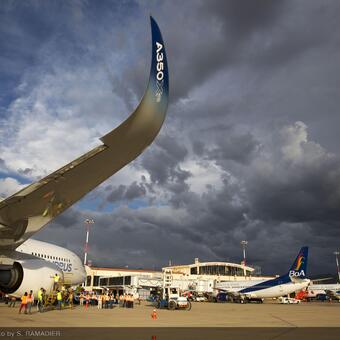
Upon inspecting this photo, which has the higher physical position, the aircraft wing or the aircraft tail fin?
the aircraft tail fin

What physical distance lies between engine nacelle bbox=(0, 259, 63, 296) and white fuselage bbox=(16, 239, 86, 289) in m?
11.4

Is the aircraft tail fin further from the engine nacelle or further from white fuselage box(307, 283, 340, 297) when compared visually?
the engine nacelle

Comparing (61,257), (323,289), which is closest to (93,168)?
(61,257)

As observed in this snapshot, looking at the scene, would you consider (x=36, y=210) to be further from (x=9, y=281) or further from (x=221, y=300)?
(x=221, y=300)

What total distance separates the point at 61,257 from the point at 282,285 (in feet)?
104

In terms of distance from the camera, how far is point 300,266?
4562cm

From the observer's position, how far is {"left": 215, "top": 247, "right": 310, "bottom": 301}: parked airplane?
4441 centimetres

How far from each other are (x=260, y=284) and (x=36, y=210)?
147 ft

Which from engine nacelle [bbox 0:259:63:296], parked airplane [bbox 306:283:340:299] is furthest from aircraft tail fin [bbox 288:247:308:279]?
engine nacelle [bbox 0:259:63:296]

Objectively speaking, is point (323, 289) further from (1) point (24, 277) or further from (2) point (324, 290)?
(1) point (24, 277)

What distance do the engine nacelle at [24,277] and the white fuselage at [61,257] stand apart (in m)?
11.4

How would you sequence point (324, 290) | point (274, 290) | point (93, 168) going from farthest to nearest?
point (324, 290), point (274, 290), point (93, 168)

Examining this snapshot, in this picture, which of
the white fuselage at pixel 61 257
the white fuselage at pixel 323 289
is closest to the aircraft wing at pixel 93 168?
the white fuselage at pixel 61 257

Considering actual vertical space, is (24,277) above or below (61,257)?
below
